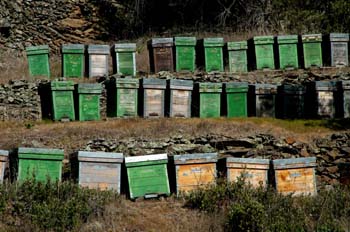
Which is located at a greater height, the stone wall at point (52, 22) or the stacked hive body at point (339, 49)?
the stone wall at point (52, 22)

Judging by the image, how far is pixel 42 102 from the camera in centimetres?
1591

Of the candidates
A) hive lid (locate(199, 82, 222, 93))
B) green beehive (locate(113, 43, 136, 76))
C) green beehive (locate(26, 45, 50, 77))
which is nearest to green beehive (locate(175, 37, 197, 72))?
green beehive (locate(113, 43, 136, 76))

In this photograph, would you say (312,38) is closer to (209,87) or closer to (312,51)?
(312,51)

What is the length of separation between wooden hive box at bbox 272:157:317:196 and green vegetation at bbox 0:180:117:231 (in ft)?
10.9

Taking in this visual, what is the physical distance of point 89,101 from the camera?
15352 mm

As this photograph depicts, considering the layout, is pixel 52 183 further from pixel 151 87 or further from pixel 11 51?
pixel 11 51

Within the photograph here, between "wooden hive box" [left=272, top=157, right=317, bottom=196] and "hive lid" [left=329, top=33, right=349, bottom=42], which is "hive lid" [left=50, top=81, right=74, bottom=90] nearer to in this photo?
"wooden hive box" [left=272, top=157, right=317, bottom=196]

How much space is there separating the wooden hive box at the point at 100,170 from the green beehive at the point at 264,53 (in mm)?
6185

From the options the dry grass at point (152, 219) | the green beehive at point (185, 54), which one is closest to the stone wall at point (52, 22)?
the green beehive at point (185, 54)

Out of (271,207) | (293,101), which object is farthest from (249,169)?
(293,101)

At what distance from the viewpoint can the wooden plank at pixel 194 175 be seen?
12914mm

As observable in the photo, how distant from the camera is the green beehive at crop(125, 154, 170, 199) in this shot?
12773mm

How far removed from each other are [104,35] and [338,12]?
28.2ft

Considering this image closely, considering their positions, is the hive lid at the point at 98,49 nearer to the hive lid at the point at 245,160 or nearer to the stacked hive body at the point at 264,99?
the stacked hive body at the point at 264,99
